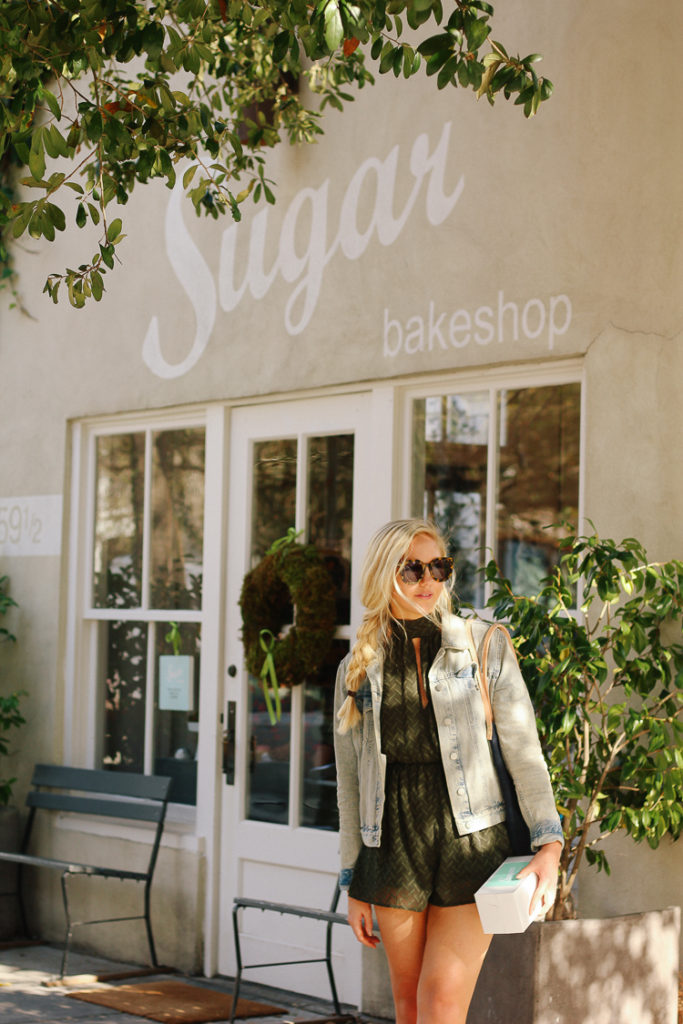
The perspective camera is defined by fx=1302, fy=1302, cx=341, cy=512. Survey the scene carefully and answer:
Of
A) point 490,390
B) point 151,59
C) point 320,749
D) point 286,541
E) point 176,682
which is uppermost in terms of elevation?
point 151,59

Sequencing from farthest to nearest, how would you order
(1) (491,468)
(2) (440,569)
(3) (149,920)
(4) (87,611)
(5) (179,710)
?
(4) (87,611) → (5) (179,710) → (3) (149,920) → (1) (491,468) → (2) (440,569)

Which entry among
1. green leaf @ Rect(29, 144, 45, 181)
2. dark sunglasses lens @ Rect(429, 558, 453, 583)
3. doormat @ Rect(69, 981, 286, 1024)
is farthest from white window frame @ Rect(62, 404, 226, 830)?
dark sunglasses lens @ Rect(429, 558, 453, 583)

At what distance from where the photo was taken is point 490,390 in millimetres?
5078

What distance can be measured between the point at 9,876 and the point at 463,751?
4256 millimetres

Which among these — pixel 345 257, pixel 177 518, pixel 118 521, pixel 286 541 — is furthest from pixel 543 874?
pixel 118 521

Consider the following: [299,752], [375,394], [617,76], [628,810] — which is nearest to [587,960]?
[628,810]

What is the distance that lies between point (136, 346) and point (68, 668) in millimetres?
1694

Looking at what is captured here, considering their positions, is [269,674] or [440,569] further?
[269,674]

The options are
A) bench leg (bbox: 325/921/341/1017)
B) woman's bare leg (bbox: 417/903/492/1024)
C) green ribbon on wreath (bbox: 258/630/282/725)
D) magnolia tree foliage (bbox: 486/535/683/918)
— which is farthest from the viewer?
green ribbon on wreath (bbox: 258/630/282/725)

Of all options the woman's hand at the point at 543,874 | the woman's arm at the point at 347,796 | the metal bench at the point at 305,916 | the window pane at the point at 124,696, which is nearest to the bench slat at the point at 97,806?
the window pane at the point at 124,696

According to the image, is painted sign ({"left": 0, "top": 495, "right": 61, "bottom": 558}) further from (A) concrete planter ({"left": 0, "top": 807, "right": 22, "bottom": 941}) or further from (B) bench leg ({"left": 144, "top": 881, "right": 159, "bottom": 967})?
(B) bench leg ({"left": 144, "top": 881, "right": 159, "bottom": 967})

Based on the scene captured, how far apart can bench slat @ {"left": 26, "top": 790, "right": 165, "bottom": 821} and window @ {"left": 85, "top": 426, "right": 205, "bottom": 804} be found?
193 millimetres

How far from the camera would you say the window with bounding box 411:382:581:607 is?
17.4 ft

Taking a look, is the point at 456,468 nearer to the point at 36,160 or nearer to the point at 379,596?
the point at 379,596
